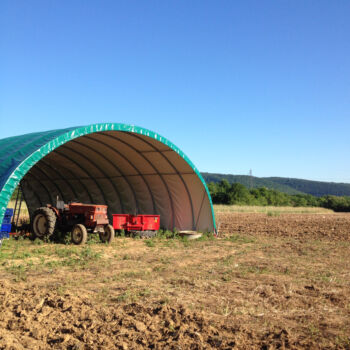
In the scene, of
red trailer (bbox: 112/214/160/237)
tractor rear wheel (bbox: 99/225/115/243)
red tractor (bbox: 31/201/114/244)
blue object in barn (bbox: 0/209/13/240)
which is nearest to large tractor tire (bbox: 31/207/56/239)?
red tractor (bbox: 31/201/114/244)

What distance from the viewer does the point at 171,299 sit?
6020mm

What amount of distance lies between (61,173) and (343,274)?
14.8 meters

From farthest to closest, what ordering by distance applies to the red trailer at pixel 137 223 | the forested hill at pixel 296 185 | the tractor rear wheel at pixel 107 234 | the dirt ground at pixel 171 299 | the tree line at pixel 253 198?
the forested hill at pixel 296 185, the tree line at pixel 253 198, the red trailer at pixel 137 223, the tractor rear wheel at pixel 107 234, the dirt ground at pixel 171 299

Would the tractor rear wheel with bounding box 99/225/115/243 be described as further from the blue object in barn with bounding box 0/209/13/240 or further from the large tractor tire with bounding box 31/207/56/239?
the blue object in barn with bounding box 0/209/13/240

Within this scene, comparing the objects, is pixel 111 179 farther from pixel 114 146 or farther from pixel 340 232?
pixel 340 232

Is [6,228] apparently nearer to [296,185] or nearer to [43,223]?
[43,223]

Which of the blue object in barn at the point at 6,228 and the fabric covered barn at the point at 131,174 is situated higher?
the fabric covered barn at the point at 131,174

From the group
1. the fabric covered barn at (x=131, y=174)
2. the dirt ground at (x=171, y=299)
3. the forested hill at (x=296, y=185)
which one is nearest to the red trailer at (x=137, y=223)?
the fabric covered barn at (x=131, y=174)

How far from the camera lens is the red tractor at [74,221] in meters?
12.5

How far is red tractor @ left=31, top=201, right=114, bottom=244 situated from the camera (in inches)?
490

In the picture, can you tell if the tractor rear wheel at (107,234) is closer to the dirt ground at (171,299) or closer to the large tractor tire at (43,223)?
the dirt ground at (171,299)

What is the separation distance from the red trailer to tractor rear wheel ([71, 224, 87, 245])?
137 cm

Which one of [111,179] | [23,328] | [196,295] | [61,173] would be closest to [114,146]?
[111,179]

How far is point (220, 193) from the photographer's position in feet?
213
